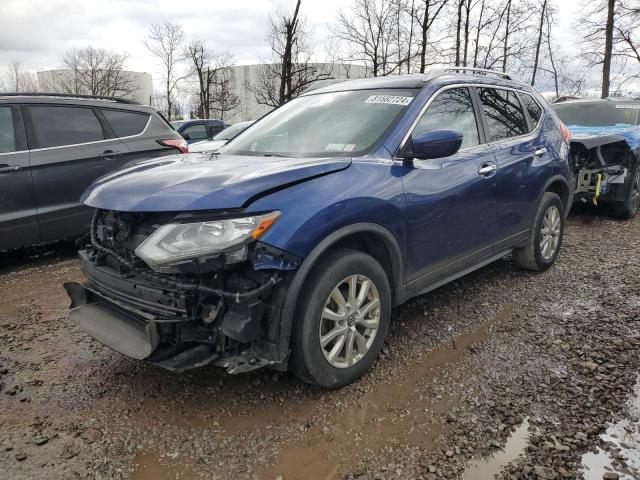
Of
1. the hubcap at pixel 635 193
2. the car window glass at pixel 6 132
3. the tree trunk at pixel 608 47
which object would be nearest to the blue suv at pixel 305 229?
the car window glass at pixel 6 132

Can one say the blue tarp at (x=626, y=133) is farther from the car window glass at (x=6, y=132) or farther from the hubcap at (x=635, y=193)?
the car window glass at (x=6, y=132)

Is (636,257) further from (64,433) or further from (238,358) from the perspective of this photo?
(64,433)

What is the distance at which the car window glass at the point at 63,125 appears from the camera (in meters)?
5.11

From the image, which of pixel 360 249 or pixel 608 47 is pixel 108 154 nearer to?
pixel 360 249

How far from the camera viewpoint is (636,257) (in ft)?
17.6

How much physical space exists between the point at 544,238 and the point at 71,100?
5316 mm

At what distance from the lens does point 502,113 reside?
4.14 metres

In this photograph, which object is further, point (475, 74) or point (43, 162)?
point (43, 162)

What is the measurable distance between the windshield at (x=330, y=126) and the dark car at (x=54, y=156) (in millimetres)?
2293

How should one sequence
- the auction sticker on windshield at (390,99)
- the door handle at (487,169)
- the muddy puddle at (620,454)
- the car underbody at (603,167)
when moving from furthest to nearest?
1. the car underbody at (603,167)
2. the door handle at (487,169)
3. the auction sticker on windshield at (390,99)
4. the muddy puddle at (620,454)

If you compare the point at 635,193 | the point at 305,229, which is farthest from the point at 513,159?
the point at 635,193

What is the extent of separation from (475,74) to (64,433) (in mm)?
3865

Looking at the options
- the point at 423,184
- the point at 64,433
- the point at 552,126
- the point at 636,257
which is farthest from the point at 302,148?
the point at 636,257

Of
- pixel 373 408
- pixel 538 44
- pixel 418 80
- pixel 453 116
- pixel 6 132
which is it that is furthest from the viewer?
pixel 538 44
